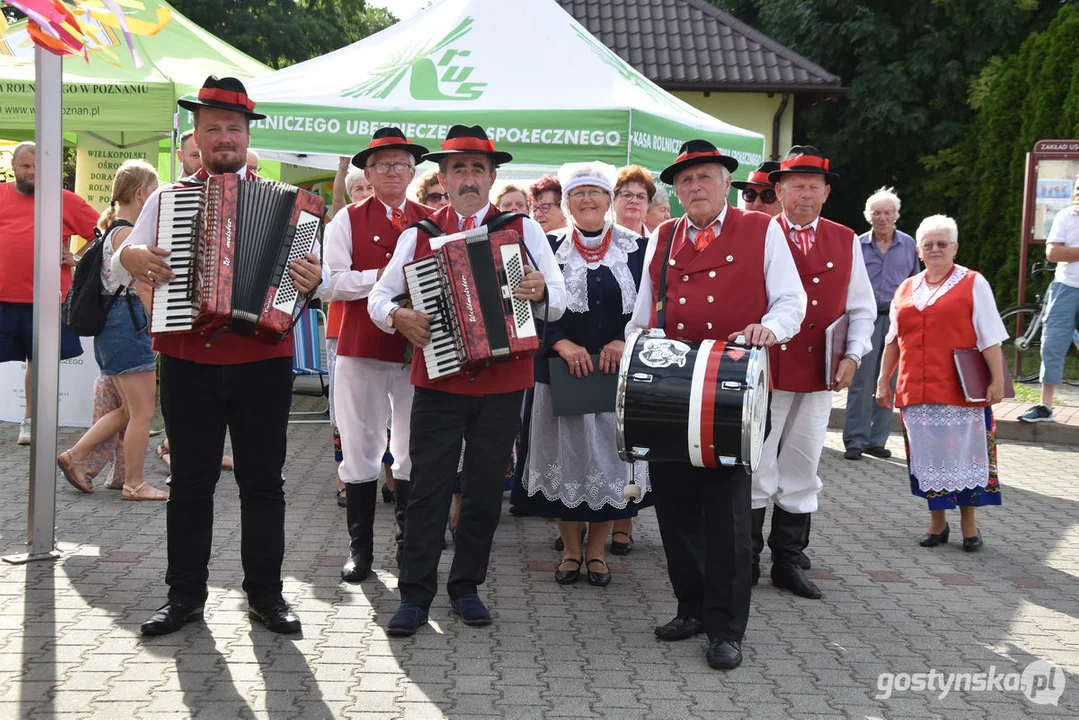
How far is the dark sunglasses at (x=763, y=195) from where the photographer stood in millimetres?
7074

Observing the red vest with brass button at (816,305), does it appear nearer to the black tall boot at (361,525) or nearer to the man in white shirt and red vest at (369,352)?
the man in white shirt and red vest at (369,352)

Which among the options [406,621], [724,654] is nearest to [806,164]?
[724,654]

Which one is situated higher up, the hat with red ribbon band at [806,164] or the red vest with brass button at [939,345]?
the hat with red ribbon band at [806,164]

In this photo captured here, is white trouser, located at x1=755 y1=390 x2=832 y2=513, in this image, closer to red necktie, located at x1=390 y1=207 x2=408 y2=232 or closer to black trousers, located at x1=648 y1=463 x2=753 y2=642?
black trousers, located at x1=648 y1=463 x2=753 y2=642

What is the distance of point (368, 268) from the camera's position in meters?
5.75

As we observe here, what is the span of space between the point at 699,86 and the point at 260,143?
14453 mm

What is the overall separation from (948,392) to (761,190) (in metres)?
1.59

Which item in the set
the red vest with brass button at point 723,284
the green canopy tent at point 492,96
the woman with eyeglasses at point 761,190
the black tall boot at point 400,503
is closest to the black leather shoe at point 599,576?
the black tall boot at point 400,503

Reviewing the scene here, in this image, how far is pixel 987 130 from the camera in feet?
66.9

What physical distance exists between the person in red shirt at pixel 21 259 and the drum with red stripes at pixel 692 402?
16.6 ft

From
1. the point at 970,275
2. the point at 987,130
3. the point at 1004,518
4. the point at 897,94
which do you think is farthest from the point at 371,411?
the point at 897,94

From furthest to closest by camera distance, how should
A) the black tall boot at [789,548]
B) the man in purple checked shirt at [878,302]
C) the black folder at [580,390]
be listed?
1. the man in purple checked shirt at [878,302]
2. the black tall boot at [789,548]
3. the black folder at [580,390]

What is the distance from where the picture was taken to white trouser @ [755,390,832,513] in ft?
18.6

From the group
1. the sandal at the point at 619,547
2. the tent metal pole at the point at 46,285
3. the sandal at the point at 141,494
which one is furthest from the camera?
the sandal at the point at 141,494
